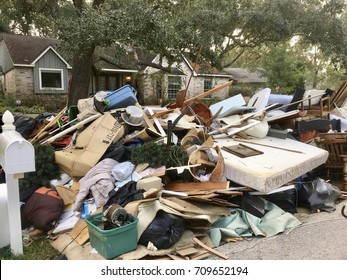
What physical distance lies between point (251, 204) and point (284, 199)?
0.67m

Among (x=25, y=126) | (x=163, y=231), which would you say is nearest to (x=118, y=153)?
(x=163, y=231)

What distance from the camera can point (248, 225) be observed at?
159 inches

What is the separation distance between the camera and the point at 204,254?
3.46 metres

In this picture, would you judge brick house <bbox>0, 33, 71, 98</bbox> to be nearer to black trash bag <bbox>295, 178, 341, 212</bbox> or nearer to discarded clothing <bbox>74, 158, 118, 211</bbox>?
discarded clothing <bbox>74, 158, 118, 211</bbox>

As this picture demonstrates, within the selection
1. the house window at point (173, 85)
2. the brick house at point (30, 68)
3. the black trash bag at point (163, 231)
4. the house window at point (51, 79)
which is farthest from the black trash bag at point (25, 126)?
the house window at point (173, 85)

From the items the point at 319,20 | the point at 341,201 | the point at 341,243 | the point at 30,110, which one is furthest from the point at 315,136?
the point at 30,110

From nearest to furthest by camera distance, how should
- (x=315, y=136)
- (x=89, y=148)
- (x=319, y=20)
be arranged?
(x=89, y=148) < (x=315, y=136) < (x=319, y=20)

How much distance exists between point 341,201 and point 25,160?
453cm

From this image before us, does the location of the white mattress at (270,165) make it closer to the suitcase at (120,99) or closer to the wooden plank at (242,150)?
the wooden plank at (242,150)

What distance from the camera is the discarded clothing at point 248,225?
3.87 m

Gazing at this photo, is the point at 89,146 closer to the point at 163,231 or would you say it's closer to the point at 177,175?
the point at 177,175

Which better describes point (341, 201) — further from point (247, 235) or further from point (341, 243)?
point (247, 235)

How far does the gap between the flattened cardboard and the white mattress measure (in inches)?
70.6

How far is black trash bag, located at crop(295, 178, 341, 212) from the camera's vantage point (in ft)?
15.8
